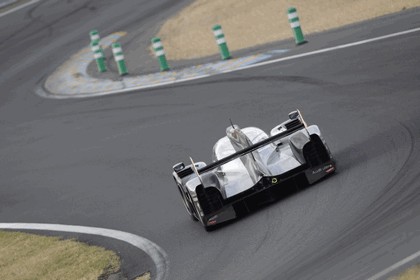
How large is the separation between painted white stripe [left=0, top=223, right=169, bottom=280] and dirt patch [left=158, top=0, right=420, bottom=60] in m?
12.2

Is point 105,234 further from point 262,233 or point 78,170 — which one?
point 78,170

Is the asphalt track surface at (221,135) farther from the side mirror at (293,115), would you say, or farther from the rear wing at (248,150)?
the side mirror at (293,115)

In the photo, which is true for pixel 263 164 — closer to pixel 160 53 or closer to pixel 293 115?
pixel 293 115

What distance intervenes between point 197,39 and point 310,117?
13.9m

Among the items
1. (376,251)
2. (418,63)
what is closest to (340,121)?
(418,63)

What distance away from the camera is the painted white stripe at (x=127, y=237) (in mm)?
12287

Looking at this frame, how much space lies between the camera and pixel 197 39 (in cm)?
3102

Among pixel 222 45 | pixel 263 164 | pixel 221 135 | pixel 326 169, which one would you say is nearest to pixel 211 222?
pixel 263 164

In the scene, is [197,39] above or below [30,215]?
above

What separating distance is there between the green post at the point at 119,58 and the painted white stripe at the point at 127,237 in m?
12.0

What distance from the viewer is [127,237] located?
46.9 feet

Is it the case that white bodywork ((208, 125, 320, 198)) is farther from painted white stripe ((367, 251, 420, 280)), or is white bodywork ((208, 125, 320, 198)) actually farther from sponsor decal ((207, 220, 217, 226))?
painted white stripe ((367, 251, 420, 280))

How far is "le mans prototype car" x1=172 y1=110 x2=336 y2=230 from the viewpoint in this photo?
12.8 metres

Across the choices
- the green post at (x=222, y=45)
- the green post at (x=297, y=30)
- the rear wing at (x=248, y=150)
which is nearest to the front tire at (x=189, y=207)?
the rear wing at (x=248, y=150)
